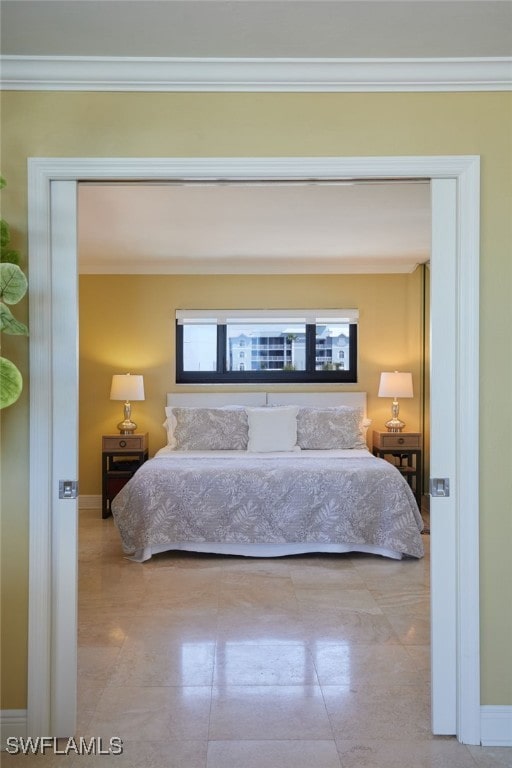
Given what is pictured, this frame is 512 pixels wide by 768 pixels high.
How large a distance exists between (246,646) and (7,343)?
1961 millimetres

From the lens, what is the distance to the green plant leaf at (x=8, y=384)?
1.93 metres

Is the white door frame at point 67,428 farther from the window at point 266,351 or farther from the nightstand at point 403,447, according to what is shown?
the window at point 266,351

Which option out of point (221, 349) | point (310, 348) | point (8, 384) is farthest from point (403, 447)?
point (8, 384)

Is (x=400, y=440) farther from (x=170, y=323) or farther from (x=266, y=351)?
(x=170, y=323)

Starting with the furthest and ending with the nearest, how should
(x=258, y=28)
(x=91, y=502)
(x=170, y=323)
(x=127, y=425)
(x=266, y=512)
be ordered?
(x=170, y=323), (x=91, y=502), (x=127, y=425), (x=266, y=512), (x=258, y=28)

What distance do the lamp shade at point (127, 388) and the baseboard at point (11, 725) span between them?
412 cm

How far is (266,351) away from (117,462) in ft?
6.50

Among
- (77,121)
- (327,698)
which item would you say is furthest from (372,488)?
(77,121)

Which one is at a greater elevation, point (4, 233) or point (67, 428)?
point (4, 233)

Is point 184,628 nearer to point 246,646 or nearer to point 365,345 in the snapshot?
point 246,646

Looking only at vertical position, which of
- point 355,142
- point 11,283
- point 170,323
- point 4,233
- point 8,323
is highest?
point 355,142

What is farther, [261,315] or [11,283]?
[261,315]

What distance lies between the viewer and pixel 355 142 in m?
2.34

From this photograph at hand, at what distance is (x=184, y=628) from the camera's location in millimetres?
3436
